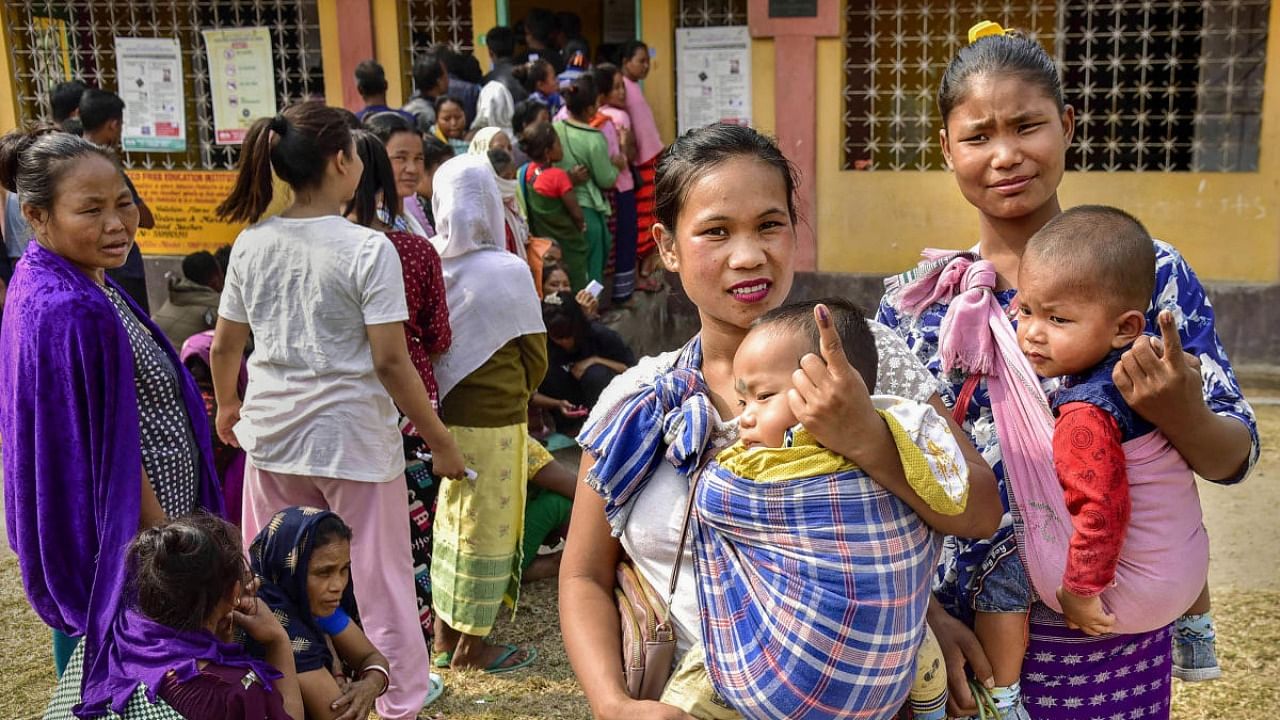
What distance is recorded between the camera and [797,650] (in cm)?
162

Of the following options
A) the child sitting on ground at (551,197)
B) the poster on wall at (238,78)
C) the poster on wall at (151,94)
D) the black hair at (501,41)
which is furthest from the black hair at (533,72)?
the poster on wall at (151,94)

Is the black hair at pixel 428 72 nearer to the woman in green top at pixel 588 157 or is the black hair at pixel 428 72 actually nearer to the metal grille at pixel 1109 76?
the woman in green top at pixel 588 157

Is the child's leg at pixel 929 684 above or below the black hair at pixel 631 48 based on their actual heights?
below

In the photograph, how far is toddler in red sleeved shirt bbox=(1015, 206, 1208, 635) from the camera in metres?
1.85

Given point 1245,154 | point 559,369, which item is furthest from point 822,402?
point 1245,154

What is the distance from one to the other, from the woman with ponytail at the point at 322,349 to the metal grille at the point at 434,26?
19.6ft

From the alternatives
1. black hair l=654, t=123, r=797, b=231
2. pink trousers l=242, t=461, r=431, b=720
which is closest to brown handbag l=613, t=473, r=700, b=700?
black hair l=654, t=123, r=797, b=231

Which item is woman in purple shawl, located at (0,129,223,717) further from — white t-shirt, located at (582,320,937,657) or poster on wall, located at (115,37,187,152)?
poster on wall, located at (115,37,187,152)

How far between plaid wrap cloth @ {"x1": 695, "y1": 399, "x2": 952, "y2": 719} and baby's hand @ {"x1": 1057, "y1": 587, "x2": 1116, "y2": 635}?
0.35 m

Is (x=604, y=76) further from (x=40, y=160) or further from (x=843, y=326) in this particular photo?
(x=843, y=326)

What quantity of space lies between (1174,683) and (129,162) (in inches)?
346

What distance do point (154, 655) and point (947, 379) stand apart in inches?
66.1

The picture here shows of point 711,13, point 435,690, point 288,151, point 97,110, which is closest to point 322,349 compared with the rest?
point 288,151

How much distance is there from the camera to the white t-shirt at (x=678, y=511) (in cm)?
175
